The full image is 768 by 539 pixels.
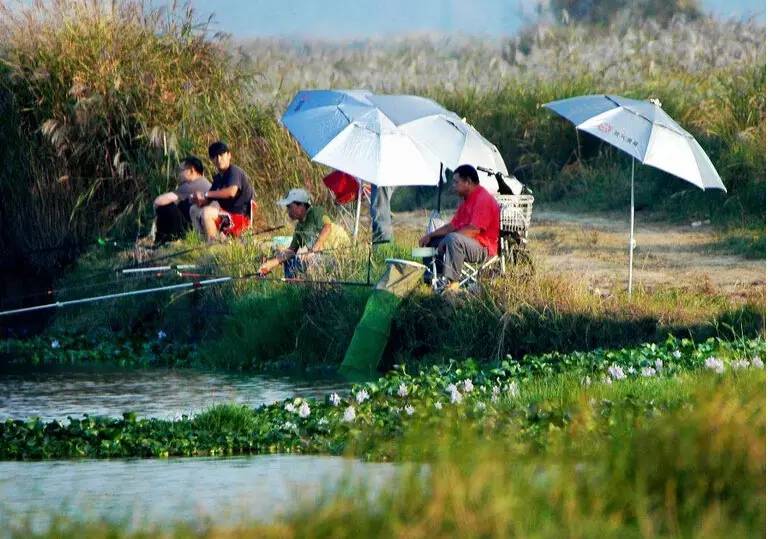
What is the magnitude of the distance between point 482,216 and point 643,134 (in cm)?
148

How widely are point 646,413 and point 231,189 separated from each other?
940 cm

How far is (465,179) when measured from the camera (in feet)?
46.9

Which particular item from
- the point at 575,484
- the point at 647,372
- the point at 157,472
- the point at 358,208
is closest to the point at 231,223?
the point at 358,208

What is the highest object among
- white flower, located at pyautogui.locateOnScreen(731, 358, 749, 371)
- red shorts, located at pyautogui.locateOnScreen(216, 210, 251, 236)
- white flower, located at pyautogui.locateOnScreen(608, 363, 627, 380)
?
white flower, located at pyautogui.locateOnScreen(731, 358, 749, 371)

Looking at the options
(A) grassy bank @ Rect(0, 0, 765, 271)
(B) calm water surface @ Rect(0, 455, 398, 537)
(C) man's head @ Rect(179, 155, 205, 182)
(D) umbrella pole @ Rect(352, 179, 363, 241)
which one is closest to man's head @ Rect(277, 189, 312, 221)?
(D) umbrella pole @ Rect(352, 179, 363, 241)

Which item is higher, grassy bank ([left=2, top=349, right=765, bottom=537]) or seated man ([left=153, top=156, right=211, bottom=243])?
grassy bank ([left=2, top=349, right=765, bottom=537])

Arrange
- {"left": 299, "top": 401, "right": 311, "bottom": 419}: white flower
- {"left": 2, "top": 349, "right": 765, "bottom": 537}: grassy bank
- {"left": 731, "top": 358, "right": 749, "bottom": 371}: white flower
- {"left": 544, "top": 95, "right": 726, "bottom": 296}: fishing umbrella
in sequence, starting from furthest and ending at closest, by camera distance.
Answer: {"left": 544, "top": 95, "right": 726, "bottom": 296}: fishing umbrella → {"left": 299, "top": 401, "right": 311, "bottom": 419}: white flower → {"left": 731, "top": 358, "right": 749, "bottom": 371}: white flower → {"left": 2, "top": 349, "right": 765, "bottom": 537}: grassy bank

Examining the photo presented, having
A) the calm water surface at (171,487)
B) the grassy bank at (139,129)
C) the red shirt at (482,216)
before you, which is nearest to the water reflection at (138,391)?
the red shirt at (482,216)

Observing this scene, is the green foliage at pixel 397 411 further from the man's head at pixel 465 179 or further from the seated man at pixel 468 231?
the man's head at pixel 465 179

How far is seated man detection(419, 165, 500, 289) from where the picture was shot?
1421cm

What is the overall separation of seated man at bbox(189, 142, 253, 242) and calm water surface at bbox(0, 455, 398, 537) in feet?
26.1

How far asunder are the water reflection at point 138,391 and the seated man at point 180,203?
307 cm

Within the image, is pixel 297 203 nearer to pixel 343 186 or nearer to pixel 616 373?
pixel 343 186

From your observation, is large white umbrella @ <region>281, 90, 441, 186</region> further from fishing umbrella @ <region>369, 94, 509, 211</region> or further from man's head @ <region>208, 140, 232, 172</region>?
man's head @ <region>208, 140, 232, 172</region>
